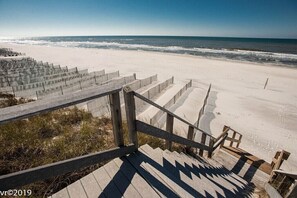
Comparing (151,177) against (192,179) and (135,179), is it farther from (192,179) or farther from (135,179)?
(192,179)

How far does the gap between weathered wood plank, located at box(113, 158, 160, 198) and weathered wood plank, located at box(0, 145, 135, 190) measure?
0.19m

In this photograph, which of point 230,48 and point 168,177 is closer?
point 168,177

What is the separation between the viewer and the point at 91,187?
2.48 meters

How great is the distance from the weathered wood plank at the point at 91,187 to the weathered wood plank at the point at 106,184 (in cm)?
5

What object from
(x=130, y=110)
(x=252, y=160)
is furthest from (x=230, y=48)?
(x=130, y=110)

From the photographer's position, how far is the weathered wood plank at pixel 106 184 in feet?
7.83

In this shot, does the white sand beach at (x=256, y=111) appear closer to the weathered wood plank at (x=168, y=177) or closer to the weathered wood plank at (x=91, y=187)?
the weathered wood plank at (x=168, y=177)

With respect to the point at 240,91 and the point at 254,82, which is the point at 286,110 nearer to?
the point at 240,91

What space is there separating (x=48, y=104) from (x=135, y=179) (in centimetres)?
155

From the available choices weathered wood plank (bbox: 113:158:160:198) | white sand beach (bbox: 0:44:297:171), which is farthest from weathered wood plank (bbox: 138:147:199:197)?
white sand beach (bbox: 0:44:297:171)

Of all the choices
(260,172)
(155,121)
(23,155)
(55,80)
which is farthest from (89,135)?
(55,80)

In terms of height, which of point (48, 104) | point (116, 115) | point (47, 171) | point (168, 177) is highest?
point (48, 104)

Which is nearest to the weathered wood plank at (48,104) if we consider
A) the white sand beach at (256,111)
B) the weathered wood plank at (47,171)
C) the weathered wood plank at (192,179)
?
the weathered wood plank at (47,171)

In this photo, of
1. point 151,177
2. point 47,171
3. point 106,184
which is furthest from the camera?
point 151,177
